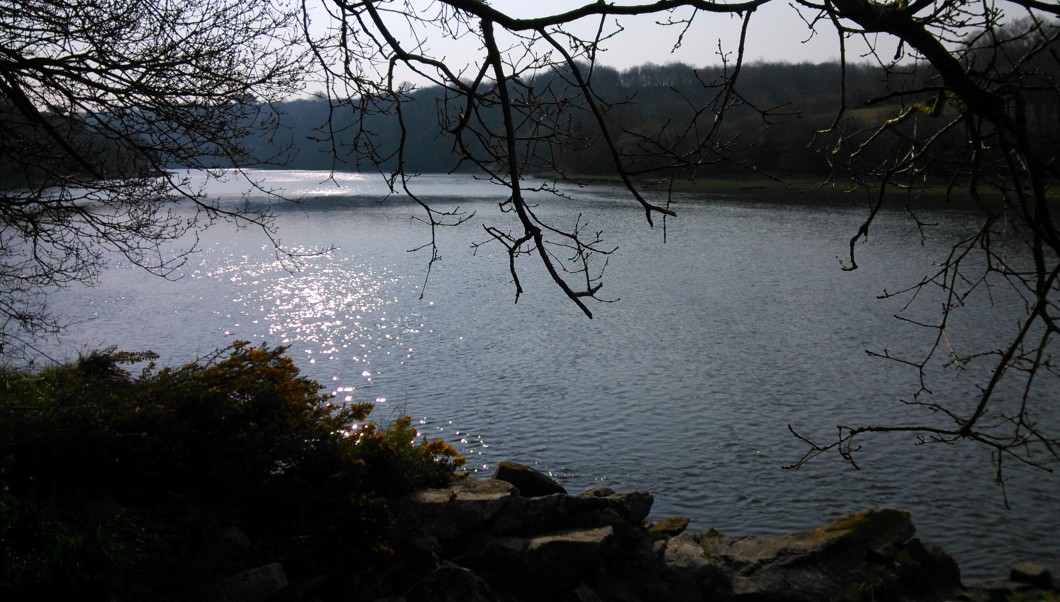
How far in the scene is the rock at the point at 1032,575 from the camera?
6496mm

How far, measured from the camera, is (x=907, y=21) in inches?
97.3

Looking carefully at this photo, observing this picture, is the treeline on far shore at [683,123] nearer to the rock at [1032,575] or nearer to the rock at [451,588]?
the rock at [451,588]

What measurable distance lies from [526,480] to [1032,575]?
3.95 m

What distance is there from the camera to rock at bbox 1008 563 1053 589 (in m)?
6.50

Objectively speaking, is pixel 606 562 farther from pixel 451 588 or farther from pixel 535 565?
pixel 451 588

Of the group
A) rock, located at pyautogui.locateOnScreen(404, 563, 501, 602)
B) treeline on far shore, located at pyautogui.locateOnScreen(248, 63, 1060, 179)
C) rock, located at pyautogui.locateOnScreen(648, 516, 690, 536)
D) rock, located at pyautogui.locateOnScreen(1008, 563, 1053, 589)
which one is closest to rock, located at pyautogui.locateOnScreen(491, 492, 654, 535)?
rock, located at pyautogui.locateOnScreen(648, 516, 690, 536)

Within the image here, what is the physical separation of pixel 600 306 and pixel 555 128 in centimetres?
1322

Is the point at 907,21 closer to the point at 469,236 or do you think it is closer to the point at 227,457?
the point at 227,457

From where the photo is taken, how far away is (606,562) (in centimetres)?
592

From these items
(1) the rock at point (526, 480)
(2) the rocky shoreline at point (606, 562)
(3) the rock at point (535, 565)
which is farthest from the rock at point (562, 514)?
(1) the rock at point (526, 480)

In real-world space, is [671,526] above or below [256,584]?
below

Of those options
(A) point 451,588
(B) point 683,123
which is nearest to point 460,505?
(A) point 451,588

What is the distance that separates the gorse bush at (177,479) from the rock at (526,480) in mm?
902

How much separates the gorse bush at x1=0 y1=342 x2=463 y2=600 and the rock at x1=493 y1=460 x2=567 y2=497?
90cm
